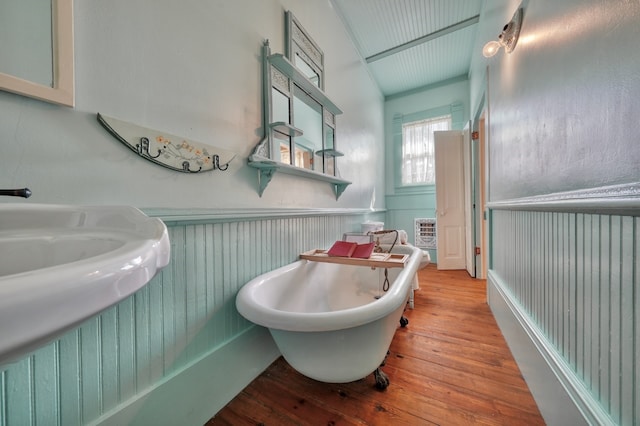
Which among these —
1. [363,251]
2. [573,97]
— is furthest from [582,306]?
[363,251]

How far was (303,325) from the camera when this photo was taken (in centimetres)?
83

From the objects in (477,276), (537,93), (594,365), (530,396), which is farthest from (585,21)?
(477,276)

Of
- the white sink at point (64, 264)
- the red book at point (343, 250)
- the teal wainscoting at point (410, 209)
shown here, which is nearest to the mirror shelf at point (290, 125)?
the red book at point (343, 250)

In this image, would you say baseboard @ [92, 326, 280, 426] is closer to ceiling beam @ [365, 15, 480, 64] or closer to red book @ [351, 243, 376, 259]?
red book @ [351, 243, 376, 259]

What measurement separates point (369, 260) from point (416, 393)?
67 cm

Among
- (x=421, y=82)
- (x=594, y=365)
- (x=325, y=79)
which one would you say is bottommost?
(x=594, y=365)

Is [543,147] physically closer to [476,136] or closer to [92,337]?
[92,337]

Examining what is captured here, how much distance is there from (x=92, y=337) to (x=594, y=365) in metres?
1.48

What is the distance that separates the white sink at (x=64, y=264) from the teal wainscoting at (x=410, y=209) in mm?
3757

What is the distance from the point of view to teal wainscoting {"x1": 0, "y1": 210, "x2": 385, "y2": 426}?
636 mm

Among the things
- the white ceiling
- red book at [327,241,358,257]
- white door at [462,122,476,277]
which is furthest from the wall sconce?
white door at [462,122,476,277]

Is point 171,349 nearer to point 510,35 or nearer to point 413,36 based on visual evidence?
point 510,35

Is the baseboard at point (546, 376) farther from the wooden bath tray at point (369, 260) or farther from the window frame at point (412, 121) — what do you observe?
the window frame at point (412, 121)

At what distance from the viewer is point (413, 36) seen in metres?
2.69
